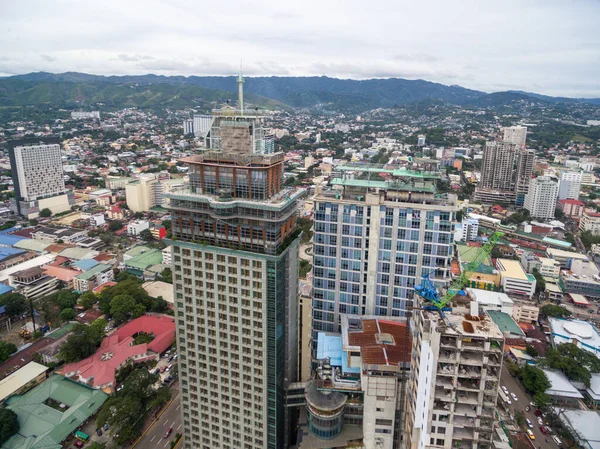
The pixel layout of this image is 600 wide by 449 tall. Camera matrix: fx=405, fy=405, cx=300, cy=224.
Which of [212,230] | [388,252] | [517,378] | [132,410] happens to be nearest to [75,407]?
[132,410]

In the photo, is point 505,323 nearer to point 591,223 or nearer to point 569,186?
point 591,223

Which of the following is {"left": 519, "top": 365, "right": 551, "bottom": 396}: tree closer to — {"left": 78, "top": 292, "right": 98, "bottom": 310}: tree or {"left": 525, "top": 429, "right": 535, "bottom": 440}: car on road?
{"left": 525, "top": 429, "right": 535, "bottom": 440}: car on road

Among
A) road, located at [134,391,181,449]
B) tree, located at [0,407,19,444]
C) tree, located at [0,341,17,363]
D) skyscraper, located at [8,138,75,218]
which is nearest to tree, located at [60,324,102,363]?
tree, located at [0,341,17,363]

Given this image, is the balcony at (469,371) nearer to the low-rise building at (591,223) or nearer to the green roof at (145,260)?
the green roof at (145,260)

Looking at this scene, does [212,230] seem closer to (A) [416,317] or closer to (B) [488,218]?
(A) [416,317]

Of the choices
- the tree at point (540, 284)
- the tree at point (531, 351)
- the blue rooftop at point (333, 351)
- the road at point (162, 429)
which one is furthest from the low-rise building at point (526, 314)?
the road at point (162, 429)
